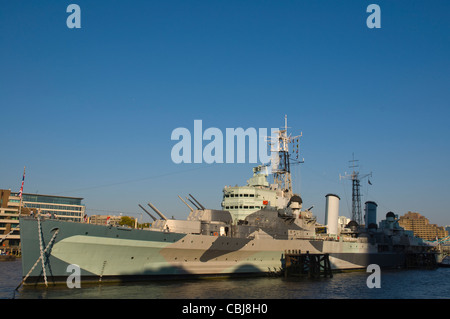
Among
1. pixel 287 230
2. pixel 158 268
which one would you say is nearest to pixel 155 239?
pixel 158 268

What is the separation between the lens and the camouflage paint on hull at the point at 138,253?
19578mm

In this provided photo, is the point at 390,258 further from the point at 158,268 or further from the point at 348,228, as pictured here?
the point at 158,268

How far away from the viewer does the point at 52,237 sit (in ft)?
64.3

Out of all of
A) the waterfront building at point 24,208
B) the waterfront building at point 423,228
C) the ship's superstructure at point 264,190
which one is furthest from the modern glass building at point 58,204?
the waterfront building at point 423,228

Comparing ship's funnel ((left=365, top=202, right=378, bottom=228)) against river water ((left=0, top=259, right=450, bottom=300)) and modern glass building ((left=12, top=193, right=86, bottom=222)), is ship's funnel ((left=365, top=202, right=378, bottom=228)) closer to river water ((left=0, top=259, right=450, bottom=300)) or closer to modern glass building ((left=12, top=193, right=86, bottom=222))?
river water ((left=0, top=259, right=450, bottom=300))

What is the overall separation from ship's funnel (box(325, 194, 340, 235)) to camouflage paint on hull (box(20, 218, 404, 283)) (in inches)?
421

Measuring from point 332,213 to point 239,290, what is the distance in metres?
21.0

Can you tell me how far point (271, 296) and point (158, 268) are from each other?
24.6 feet

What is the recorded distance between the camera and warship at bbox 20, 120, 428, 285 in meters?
19.7

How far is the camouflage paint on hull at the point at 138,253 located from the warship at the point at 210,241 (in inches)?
2.0

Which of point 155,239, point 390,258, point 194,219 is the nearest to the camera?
point 155,239

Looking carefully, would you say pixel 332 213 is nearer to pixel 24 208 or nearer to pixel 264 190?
pixel 264 190

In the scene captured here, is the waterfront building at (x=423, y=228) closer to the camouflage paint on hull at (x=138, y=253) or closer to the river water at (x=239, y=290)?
the river water at (x=239, y=290)

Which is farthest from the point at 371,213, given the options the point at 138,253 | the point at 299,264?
the point at 138,253
